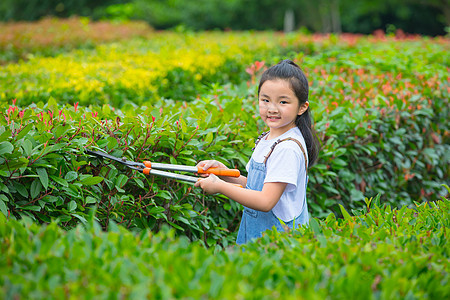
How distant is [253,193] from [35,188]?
107 cm

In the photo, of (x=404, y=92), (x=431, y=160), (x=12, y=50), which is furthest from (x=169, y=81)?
(x=12, y=50)

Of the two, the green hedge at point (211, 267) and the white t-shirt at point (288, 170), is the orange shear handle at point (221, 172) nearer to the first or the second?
the white t-shirt at point (288, 170)

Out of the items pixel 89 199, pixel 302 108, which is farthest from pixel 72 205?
pixel 302 108

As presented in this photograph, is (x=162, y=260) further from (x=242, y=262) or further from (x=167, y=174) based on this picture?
(x=167, y=174)

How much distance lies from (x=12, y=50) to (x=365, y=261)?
28.9ft

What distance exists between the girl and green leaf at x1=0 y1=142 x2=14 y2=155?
0.87 metres

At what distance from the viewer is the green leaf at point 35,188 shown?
2.20 metres

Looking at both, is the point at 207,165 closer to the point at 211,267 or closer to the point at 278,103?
the point at 278,103

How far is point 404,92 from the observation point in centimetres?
454

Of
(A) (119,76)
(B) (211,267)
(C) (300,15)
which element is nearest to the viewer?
(B) (211,267)

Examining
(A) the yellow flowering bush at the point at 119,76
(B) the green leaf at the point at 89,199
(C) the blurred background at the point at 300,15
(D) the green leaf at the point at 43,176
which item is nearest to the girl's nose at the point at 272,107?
(B) the green leaf at the point at 89,199

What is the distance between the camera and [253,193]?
219 centimetres

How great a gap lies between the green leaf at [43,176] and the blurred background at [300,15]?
2504cm

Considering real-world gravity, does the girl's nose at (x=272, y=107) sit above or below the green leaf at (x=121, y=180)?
above
